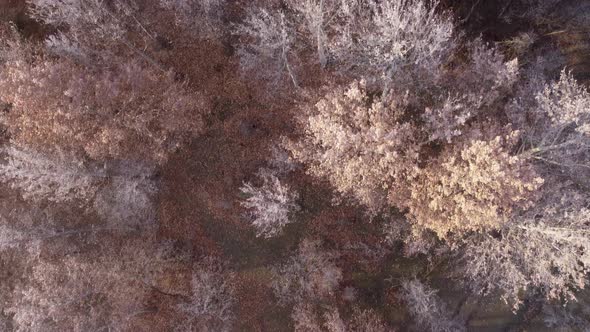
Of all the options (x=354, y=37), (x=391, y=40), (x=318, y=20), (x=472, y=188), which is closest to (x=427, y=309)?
(x=472, y=188)

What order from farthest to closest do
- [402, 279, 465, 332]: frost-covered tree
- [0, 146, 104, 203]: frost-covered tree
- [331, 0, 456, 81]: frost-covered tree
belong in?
[402, 279, 465, 332]: frost-covered tree → [0, 146, 104, 203]: frost-covered tree → [331, 0, 456, 81]: frost-covered tree

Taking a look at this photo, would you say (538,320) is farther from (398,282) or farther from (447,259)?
(398,282)

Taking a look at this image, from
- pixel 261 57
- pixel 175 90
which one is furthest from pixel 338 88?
pixel 175 90

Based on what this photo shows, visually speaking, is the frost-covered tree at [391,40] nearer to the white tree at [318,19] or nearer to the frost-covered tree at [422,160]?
the white tree at [318,19]

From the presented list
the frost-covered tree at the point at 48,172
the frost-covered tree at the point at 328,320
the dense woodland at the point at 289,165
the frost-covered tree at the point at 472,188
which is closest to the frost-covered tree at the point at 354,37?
the dense woodland at the point at 289,165

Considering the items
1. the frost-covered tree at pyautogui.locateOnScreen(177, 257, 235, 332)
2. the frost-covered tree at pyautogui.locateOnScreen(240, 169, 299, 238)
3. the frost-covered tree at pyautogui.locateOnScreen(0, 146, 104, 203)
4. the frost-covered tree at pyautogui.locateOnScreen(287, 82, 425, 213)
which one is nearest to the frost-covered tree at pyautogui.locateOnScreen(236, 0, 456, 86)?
the frost-covered tree at pyautogui.locateOnScreen(287, 82, 425, 213)

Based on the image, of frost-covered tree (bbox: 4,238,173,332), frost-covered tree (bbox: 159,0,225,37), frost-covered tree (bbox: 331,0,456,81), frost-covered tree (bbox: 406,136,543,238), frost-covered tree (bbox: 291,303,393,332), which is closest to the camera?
frost-covered tree (bbox: 406,136,543,238)

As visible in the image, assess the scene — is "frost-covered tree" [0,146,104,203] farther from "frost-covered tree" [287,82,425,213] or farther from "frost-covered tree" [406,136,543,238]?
"frost-covered tree" [406,136,543,238]

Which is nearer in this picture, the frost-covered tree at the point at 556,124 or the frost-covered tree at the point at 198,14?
the frost-covered tree at the point at 556,124
